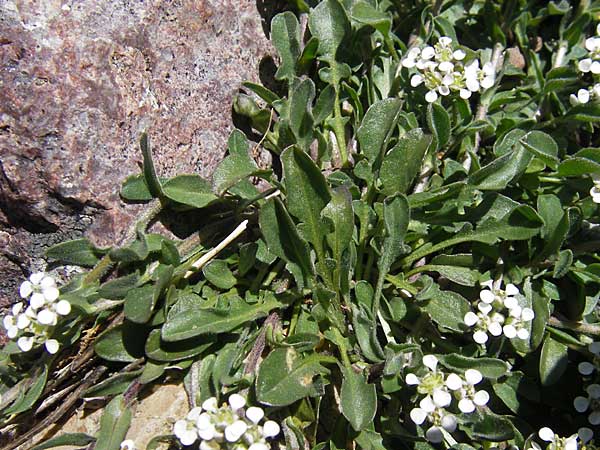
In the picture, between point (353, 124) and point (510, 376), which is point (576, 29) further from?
point (510, 376)

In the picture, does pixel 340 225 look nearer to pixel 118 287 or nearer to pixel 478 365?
pixel 478 365

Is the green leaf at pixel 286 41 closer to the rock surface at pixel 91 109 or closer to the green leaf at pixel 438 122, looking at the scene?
the rock surface at pixel 91 109

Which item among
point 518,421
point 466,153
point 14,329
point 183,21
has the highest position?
point 183,21

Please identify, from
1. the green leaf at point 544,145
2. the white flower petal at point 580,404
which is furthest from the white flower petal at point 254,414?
the green leaf at point 544,145

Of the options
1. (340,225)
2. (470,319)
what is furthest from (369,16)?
(470,319)

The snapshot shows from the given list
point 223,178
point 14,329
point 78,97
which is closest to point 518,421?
point 223,178

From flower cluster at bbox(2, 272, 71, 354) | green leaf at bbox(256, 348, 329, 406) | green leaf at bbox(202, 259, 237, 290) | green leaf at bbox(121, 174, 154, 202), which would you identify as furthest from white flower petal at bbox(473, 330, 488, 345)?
flower cluster at bbox(2, 272, 71, 354)

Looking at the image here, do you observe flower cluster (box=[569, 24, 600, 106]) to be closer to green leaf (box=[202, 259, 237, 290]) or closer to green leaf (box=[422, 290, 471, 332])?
green leaf (box=[422, 290, 471, 332])
